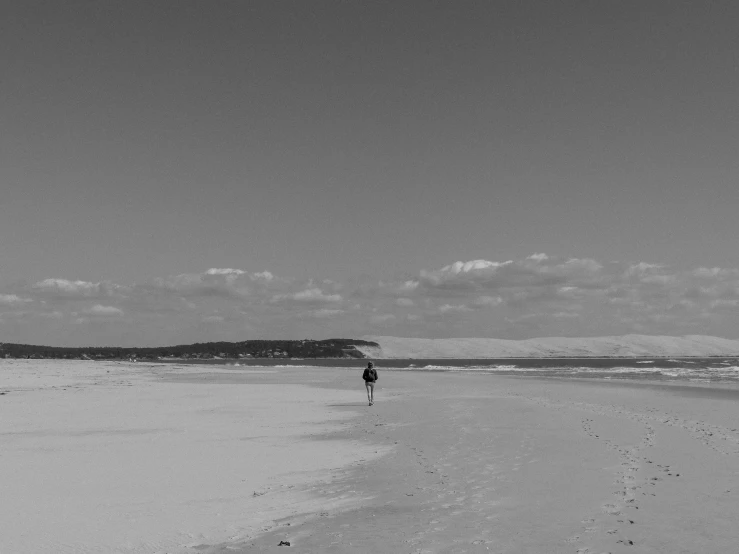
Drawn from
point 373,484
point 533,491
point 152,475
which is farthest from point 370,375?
point 533,491

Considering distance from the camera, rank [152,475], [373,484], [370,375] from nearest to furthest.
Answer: [373,484] < [152,475] < [370,375]

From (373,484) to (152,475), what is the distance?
499cm

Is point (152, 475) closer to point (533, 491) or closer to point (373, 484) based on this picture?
point (373, 484)

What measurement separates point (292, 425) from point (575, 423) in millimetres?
10670

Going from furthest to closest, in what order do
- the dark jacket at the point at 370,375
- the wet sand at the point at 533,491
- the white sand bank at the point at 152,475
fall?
the dark jacket at the point at 370,375
the white sand bank at the point at 152,475
the wet sand at the point at 533,491

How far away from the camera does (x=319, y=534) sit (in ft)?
31.3

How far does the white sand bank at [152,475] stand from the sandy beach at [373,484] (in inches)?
1.9

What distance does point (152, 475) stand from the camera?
545 inches

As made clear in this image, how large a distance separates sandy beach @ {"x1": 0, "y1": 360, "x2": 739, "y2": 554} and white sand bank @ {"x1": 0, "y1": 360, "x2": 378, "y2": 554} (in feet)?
0.16

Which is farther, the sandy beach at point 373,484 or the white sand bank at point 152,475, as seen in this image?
the white sand bank at point 152,475

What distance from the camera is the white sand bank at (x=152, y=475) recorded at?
9750mm

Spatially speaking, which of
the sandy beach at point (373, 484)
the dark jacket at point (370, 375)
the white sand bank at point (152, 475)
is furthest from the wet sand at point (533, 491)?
the dark jacket at point (370, 375)

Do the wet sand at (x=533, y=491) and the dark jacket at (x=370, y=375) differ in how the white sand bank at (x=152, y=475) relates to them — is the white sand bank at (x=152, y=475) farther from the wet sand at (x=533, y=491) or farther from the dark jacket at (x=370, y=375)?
the dark jacket at (x=370, y=375)

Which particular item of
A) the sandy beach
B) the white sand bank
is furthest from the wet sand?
the white sand bank
